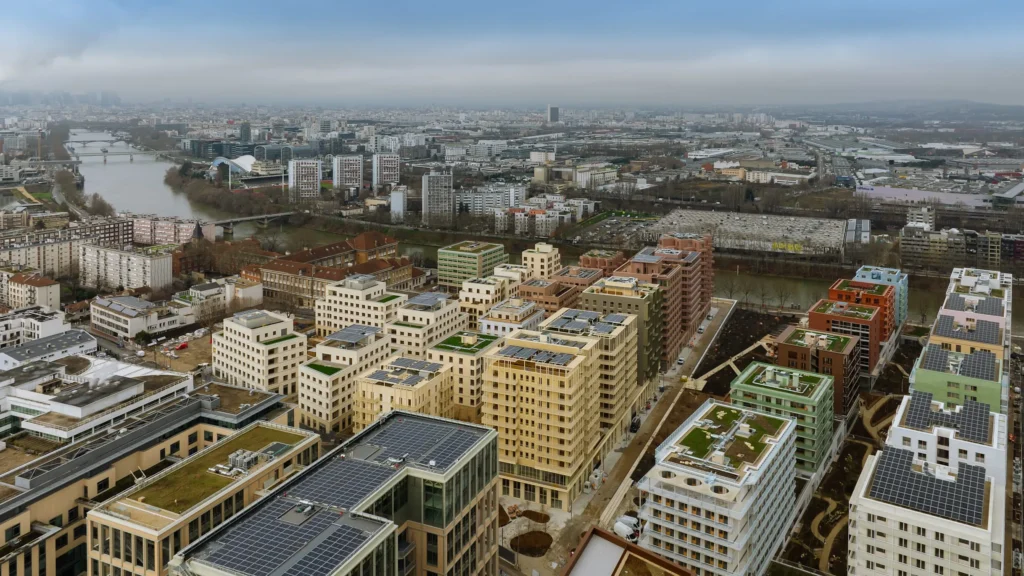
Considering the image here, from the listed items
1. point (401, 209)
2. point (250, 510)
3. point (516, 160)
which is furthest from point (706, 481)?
point (516, 160)

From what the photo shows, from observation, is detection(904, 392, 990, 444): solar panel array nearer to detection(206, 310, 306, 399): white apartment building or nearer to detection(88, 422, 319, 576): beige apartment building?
detection(88, 422, 319, 576): beige apartment building

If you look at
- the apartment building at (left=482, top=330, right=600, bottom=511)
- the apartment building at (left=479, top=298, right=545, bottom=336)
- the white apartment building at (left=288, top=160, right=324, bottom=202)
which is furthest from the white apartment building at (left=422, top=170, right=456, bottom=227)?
the apartment building at (left=482, top=330, right=600, bottom=511)

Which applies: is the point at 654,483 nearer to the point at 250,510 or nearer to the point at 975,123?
the point at 250,510

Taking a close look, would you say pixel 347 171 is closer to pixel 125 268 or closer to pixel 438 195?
pixel 438 195

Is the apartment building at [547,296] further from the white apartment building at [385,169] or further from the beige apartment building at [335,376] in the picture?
the white apartment building at [385,169]

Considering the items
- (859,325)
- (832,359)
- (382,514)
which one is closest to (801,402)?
(832,359)
